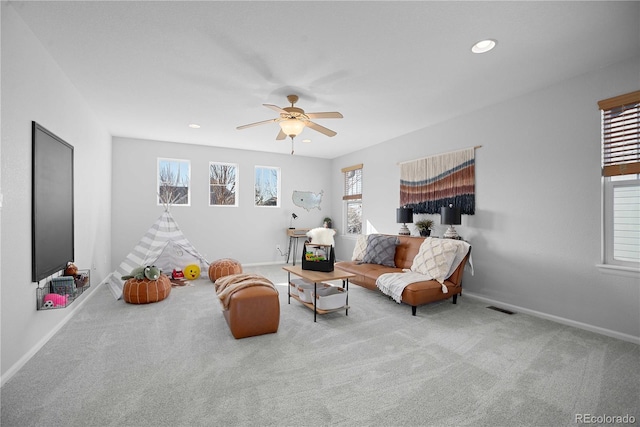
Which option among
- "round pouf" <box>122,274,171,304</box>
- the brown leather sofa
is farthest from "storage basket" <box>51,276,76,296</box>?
the brown leather sofa

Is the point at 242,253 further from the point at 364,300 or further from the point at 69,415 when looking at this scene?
the point at 69,415

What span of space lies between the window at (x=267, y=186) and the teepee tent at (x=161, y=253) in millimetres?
2018

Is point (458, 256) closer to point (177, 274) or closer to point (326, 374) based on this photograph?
point (326, 374)

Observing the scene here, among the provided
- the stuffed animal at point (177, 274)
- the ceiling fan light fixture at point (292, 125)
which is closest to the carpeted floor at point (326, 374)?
the stuffed animal at point (177, 274)

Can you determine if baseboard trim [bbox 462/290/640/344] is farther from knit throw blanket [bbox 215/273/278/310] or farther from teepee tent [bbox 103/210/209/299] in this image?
teepee tent [bbox 103/210/209/299]

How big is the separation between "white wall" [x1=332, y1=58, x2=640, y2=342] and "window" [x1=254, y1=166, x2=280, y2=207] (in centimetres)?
390

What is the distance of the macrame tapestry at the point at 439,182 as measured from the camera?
4281 mm

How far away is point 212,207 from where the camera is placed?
6.42 meters

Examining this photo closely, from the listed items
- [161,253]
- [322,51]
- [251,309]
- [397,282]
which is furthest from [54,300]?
[397,282]

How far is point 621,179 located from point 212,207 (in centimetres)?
628

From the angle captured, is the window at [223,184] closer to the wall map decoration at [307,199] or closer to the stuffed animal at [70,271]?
the wall map decoration at [307,199]

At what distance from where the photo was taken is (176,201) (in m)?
6.19

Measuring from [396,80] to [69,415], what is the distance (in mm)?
3763

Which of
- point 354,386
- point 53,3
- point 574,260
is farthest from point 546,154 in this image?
point 53,3
